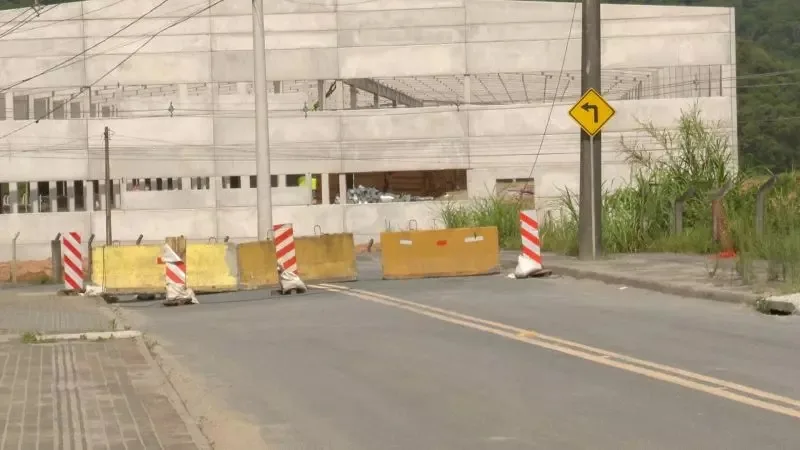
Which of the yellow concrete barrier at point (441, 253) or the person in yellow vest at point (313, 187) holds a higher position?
the person in yellow vest at point (313, 187)

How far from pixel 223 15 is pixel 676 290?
4834 cm

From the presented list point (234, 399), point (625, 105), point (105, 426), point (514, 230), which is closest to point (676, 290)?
point (234, 399)

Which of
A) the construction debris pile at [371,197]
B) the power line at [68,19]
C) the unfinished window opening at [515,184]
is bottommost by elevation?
the construction debris pile at [371,197]

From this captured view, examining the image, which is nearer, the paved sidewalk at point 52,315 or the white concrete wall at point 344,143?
the paved sidewalk at point 52,315

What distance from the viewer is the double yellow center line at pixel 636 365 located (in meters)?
9.56

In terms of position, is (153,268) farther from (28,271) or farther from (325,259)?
(28,271)

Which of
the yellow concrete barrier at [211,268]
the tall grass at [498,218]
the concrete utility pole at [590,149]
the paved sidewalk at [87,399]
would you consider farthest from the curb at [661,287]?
the tall grass at [498,218]

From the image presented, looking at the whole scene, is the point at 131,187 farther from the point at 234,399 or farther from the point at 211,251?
the point at 234,399

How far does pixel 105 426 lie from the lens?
9.30 m

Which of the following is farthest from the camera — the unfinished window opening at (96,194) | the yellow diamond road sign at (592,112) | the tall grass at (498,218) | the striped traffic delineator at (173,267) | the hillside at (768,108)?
the hillside at (768,108)

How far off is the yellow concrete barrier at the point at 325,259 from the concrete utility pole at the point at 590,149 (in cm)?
461

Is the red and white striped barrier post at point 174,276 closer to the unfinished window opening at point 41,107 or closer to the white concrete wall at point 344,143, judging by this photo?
the white concrete wall at point 344,143

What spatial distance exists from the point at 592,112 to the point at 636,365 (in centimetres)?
1364

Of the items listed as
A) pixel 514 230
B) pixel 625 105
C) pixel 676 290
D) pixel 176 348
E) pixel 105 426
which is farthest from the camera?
pixel 625 105
